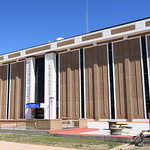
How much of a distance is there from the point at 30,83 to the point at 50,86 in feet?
18.2

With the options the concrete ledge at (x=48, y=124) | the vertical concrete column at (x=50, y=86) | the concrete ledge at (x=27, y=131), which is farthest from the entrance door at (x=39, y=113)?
the concrete ledge at (x=48, y=124)

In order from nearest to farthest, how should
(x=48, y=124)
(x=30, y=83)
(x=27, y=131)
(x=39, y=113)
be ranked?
(x=48, y=124) < (x=27, y=131) < (x=39, y=113) < (x=30, y=83)

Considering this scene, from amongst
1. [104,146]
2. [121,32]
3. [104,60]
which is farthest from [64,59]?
[104,146]

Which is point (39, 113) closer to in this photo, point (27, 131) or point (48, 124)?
point (27, 131)

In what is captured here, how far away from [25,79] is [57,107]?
36.4ft

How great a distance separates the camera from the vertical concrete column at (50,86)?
44.8m

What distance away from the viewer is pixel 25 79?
5056cm

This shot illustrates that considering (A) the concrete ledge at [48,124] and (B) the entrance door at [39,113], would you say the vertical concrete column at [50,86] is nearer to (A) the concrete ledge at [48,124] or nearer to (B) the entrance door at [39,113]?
(B) the entrance door at [39,113]

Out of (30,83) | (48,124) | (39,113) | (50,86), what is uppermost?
(30,83)

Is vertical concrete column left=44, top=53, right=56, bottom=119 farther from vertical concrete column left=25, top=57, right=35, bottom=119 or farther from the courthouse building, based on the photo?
vertical concrete column left=25, top=57, right=35, bottom=119

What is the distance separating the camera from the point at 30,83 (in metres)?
48.7

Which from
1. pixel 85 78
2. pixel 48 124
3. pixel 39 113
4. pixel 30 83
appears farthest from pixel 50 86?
pixel 48 124

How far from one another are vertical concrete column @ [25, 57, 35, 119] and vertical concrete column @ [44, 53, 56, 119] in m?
3.94

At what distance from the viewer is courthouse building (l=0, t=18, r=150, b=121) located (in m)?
36.7
